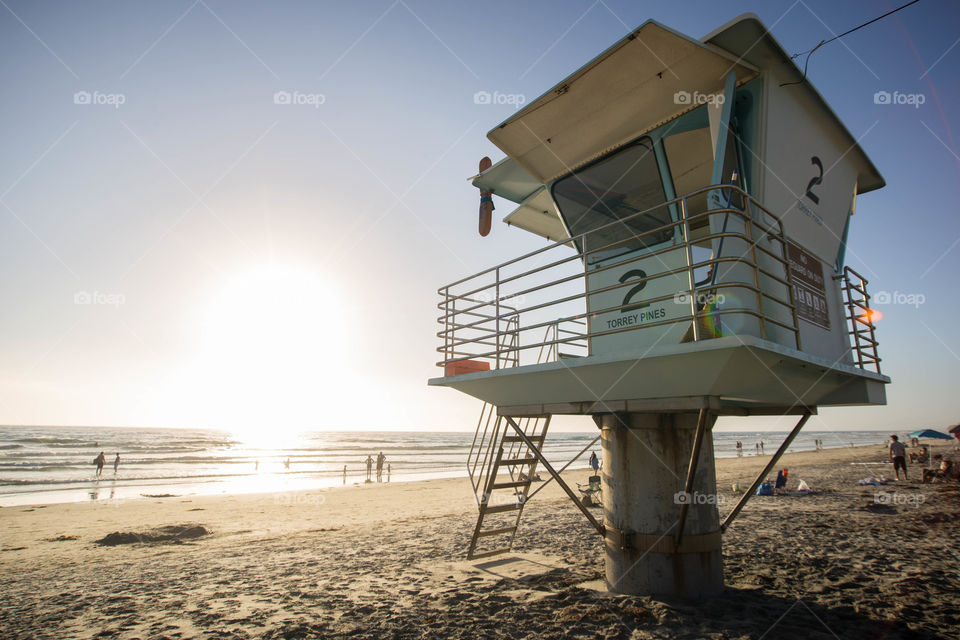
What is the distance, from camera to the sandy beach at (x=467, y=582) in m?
5.34

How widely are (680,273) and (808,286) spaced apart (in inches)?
72.6

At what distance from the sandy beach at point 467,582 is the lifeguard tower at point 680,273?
1087 mm

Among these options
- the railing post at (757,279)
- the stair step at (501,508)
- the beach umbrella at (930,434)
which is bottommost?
the beach umbrella at (930,434)

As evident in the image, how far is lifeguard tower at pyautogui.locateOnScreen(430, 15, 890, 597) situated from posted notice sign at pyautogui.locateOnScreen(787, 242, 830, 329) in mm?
37

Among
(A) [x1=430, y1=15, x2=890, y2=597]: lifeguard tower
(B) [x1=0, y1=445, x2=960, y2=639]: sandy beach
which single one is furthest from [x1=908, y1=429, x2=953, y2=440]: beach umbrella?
(A) [x1=430, y1=15, x2=890, y2=597]: lifeguard tower

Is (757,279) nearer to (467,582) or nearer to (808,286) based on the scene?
(808,286)

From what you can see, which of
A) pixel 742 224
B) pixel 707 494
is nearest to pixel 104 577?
pixel 707 494

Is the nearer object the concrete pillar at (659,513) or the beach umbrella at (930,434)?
the concrete pillar at (659,513)

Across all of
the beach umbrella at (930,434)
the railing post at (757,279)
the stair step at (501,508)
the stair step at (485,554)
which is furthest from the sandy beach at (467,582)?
the beach umbrella at (930,434)

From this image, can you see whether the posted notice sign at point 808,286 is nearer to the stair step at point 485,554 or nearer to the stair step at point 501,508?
the stair step at point 501,508

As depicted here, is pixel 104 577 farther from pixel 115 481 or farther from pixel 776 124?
pixel 115 481

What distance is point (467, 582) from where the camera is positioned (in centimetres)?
722

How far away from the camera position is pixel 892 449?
2000 cm

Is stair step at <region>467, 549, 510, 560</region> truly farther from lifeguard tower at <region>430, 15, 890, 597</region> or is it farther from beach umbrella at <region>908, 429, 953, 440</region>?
beach umbrella at <region>908, 429, 953, 440</region>
